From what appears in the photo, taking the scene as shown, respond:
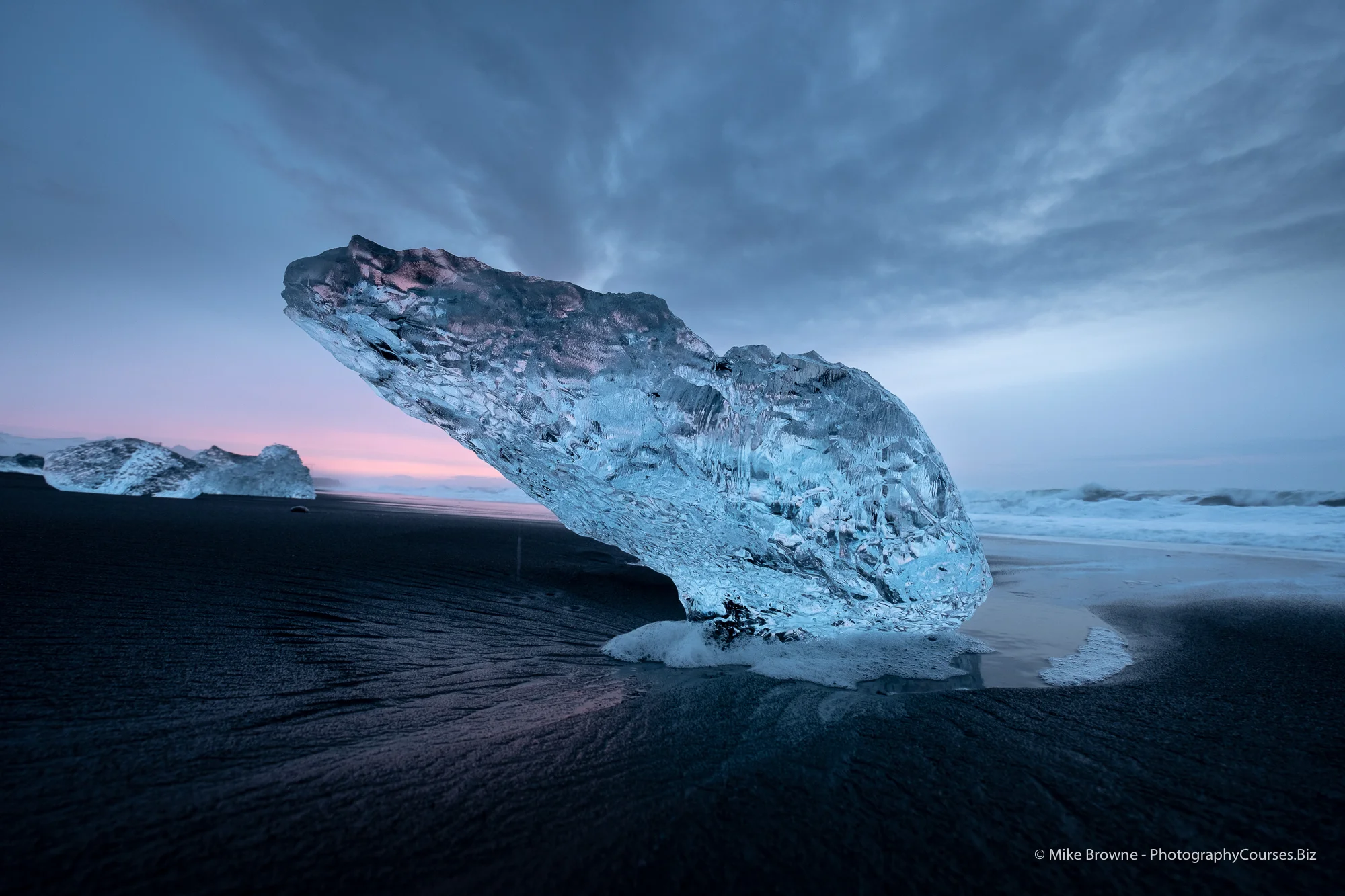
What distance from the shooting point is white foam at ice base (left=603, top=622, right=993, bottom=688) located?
9.54 ft

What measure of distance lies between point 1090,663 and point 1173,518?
1032 inches

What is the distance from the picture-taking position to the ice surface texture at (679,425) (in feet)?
9.53

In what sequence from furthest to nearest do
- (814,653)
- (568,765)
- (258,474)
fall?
(258,474) → (814,653) → (568,765)

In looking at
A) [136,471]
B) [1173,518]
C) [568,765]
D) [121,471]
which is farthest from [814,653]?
[1173,518]

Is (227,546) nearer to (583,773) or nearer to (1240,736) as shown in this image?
(583,773)

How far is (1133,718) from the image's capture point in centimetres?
224

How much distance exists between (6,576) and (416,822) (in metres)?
3.91

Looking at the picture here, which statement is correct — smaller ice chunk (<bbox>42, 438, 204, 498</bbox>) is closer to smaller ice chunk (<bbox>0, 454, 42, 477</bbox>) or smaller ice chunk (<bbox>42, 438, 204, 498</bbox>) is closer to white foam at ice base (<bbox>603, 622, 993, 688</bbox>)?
smaller ice chunk (<bbox>0, 454, 42, 477</bbox>)

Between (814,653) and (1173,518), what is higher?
(1173,518)

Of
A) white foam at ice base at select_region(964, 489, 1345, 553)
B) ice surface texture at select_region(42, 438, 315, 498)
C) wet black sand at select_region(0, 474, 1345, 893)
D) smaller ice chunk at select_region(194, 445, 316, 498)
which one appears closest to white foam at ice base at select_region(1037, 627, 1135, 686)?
wet black sand at select_region(0, 474, 1345, 893)

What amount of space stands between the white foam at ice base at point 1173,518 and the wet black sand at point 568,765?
15643 mm

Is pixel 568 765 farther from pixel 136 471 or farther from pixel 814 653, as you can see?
pixel 136 471

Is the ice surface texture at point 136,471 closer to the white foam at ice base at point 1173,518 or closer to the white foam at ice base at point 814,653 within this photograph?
the white foam at ice base at point 814,653

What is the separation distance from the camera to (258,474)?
17.7m
